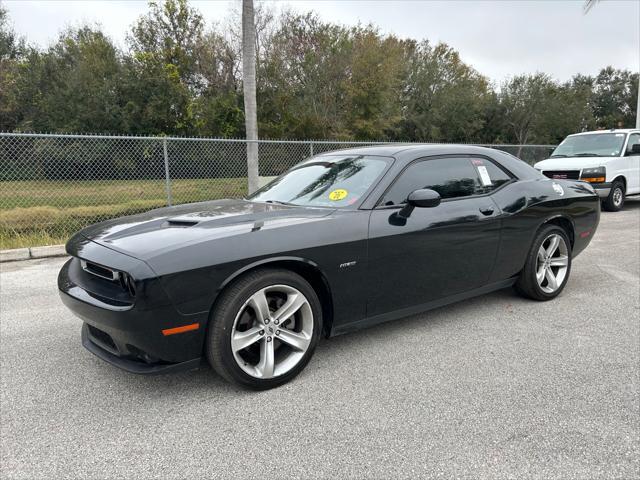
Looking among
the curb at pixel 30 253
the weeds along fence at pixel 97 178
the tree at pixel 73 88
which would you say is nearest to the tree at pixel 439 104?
the tree at pixel 73 88


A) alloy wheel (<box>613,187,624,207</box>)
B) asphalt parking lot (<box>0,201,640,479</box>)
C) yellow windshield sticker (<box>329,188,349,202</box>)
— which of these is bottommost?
asphalt parking lot (<box>0,201,640,479</box>)

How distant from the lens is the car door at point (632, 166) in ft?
35.0


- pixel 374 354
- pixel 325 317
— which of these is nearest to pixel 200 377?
pixel 325 317

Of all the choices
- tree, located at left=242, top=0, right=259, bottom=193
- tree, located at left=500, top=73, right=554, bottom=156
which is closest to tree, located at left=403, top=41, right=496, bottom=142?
tree, located at left=500, top=73, right=554, bottom=156

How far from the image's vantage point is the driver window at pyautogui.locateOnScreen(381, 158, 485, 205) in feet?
10.9

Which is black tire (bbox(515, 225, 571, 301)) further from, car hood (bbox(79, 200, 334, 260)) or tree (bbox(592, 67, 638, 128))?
tree (bbox(592, 67, 638, 128))

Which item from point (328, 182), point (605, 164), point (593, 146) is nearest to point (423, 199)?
point (328, 182)

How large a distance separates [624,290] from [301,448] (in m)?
4.07

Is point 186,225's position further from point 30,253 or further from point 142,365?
point 30,253

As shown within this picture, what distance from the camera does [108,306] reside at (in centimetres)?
246

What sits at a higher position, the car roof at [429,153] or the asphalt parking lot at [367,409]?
the car roof at [429,153]

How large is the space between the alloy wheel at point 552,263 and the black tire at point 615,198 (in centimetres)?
756

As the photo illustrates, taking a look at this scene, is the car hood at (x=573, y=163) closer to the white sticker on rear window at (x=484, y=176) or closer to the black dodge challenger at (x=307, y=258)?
the black dodge challenger at (x=307, y=258)

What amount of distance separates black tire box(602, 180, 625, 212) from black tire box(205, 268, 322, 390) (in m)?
10.4
